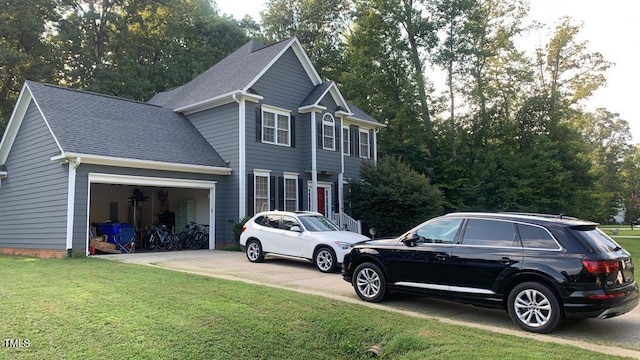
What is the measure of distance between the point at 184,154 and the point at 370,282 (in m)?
11.3

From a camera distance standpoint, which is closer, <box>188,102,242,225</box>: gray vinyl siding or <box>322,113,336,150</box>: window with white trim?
<box>188,102,242,225</box>: gray vinyl siding

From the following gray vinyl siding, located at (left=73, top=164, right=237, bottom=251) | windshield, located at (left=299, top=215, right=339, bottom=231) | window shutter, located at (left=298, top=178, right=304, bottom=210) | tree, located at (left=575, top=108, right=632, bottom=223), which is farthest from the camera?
tree, located at (left=575, top=108, right=632, bottom=223)

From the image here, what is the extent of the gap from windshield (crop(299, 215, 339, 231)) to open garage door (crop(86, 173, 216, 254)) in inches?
251

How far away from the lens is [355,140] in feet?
79.8

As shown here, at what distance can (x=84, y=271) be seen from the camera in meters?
10.1

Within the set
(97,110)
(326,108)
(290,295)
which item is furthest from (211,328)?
(326,108)

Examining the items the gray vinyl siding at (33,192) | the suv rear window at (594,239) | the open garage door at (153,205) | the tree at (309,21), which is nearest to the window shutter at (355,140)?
the open garage door at (153,205)

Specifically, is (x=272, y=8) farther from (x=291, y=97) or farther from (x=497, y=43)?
(x=291, y=97)

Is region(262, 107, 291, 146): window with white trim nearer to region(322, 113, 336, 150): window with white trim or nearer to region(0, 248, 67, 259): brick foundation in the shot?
region(322, 113, 336, 150): window with white trim

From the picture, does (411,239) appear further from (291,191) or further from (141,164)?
(291,191)

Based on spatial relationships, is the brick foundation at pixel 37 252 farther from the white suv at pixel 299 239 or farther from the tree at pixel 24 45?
the tree at pixel 24 45

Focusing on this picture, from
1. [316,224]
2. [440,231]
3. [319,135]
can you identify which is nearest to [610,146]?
→ [319,135]

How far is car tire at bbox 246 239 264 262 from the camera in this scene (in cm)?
1308

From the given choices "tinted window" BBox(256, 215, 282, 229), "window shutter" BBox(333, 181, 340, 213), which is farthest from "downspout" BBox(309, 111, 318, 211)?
"tinted window" BBox(256, 215, 282, 229)
